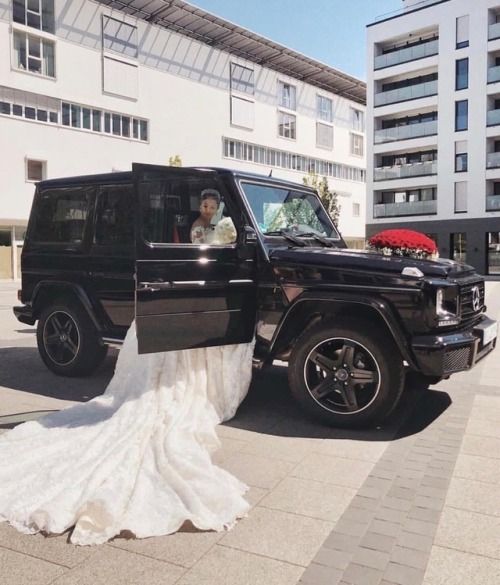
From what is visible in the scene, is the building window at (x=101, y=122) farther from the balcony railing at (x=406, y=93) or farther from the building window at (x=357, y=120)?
the building window at (x=357, y=120)

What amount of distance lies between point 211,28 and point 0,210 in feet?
65.2

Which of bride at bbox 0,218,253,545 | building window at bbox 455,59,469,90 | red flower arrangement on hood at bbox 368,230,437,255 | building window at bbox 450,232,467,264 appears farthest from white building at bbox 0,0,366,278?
red flower arrangement on hood at bbox 368,230,437,255

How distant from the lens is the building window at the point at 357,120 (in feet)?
182

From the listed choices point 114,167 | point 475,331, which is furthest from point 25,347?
point 114,167

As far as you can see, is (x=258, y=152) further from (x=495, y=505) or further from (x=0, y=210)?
(x=495, y=505)

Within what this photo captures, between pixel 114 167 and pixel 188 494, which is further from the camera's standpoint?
pixel 114 167

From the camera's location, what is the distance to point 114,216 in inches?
242

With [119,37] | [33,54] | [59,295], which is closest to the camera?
[59,295]

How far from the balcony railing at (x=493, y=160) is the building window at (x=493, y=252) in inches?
169

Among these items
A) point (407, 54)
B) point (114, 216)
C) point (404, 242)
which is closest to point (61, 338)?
point (114, 216)

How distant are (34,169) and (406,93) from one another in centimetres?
2568

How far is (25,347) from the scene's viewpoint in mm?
8875

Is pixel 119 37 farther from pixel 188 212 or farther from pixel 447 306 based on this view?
pixel 447 306

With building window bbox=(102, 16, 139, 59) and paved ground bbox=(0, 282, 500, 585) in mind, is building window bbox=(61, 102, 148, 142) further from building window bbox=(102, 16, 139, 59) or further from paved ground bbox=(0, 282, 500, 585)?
paved ground bbox=(0, 282, 500, 585)
